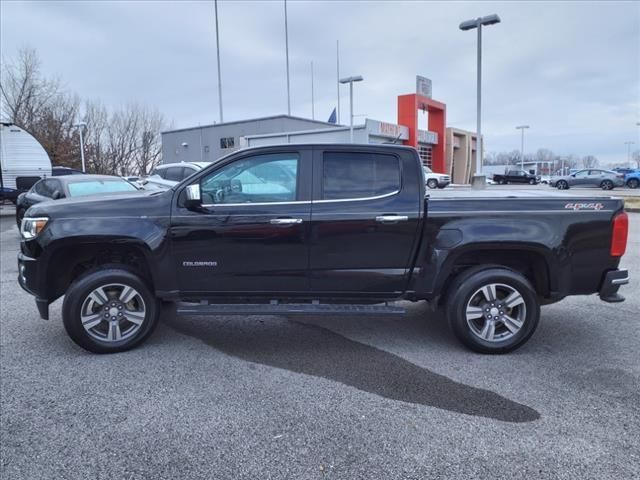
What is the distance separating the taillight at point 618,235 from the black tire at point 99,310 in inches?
167

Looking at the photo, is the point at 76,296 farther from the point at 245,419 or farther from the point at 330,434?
the point at 330,434

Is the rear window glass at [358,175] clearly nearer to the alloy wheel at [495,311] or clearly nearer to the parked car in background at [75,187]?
the alloy wheel at [495,311]

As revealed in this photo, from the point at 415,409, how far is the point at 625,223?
267 cm

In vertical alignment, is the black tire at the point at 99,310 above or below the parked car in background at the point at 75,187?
below

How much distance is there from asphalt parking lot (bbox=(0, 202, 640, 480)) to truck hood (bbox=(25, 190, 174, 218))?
4.25 ft

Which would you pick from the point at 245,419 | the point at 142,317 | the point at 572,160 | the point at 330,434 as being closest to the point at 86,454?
the point at 245,419

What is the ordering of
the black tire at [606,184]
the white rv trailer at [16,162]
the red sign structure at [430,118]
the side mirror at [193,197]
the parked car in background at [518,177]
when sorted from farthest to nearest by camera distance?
the parked car in background at [518,177], the red sign structure at [430,118], the black tire at [606,184], the white rv trailer at [16,162], the side mirror at [193,197]

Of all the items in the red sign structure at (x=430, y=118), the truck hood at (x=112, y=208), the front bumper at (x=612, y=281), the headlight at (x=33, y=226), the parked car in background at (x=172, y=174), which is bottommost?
the front bumper at (x=612, y=281)

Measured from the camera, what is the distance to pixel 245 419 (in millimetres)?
3361

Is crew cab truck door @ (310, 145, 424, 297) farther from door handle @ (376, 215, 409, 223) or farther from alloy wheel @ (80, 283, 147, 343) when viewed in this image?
alloy wheel @ (80, 283, 147, 343)

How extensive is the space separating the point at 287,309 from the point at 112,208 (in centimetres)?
183

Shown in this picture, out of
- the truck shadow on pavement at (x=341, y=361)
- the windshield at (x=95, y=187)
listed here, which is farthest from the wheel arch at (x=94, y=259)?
the windshield at (x=95, y=187)

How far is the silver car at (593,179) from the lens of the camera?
34469 mm

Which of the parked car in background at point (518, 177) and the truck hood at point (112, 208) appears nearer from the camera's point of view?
the truck hood at point (112, 208)
